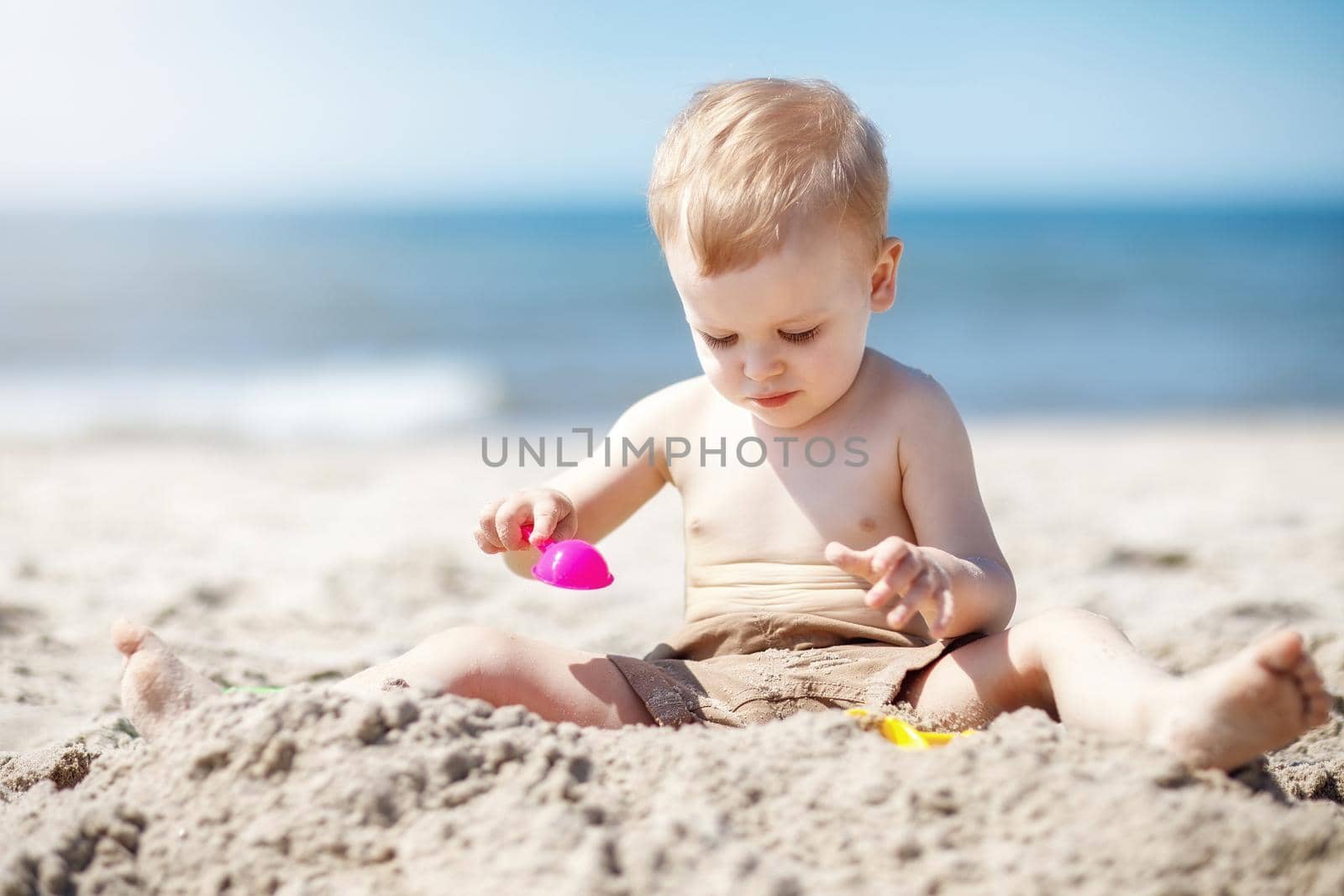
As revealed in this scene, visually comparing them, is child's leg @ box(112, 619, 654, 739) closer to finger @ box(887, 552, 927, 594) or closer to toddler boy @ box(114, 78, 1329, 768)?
toddler boy @ box(114, 78, 1329, 768)

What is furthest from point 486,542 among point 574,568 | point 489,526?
point 574,568

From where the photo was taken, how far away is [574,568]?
1.92 m

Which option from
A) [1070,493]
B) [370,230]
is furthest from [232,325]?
[370,230]

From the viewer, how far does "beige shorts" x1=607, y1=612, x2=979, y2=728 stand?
6.44 ft

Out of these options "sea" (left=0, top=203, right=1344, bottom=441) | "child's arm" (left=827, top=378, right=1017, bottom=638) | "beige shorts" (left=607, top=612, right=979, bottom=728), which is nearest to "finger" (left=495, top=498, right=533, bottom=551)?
"beige shorts" (left=607, top=612, right=979, bottom=728)

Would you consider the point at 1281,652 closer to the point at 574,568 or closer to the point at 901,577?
the point at 901,577

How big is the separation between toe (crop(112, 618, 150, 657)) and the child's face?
97cm

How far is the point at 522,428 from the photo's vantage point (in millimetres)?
7629

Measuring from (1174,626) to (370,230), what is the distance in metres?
29.8

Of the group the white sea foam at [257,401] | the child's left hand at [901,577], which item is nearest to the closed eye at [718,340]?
the child's left hand at [901,577]

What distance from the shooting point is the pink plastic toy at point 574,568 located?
1906 mm

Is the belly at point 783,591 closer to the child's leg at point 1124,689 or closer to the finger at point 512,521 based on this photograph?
the child's leg at point 1124,689

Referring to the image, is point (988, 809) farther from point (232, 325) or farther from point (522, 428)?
point (232, 325)

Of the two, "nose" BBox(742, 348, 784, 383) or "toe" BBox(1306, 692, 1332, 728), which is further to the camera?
"nose" BBox(742, 348, 784, 383)
